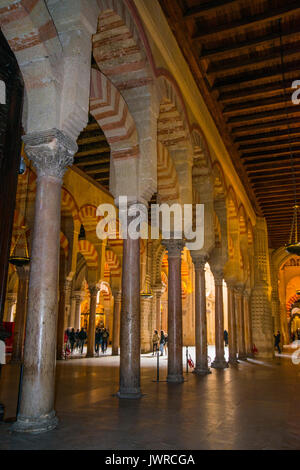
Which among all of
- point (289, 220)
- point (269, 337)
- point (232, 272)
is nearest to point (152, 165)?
point (232, 272)

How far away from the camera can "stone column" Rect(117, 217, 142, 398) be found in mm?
4379

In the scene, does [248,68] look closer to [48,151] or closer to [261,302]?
[48,151]

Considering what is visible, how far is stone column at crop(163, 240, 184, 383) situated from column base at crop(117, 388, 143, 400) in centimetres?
156

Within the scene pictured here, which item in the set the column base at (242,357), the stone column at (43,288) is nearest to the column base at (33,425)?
the stone column at (43,288)

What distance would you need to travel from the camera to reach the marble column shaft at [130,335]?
438cm

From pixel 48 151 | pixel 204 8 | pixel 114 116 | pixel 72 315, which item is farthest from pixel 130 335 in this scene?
pixel 72 315

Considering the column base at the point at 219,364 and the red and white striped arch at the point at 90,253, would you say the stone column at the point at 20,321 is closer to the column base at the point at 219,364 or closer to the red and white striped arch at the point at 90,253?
the red and white striped arch at the point at 90,253

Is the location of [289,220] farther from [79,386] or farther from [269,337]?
[79,386]

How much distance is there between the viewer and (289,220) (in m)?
15.0

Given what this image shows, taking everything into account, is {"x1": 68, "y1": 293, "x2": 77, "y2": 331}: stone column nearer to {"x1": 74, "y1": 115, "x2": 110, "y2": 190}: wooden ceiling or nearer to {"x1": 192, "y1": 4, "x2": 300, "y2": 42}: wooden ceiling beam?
{"x1": 74, "y1": 115, "x2": 110, "y2": 190}: wooden ceiling

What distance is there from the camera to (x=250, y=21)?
577 centimetres

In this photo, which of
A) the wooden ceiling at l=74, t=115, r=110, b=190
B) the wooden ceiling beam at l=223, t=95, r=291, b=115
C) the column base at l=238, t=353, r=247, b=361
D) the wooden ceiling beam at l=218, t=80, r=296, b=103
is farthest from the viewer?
the column base at l=238, t=353, r=247, b=361

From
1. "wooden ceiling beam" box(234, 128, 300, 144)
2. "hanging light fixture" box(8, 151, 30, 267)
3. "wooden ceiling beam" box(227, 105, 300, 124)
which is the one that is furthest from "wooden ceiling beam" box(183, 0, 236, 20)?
"wooden ceiling beam" box(234, 128, 300, 144)
